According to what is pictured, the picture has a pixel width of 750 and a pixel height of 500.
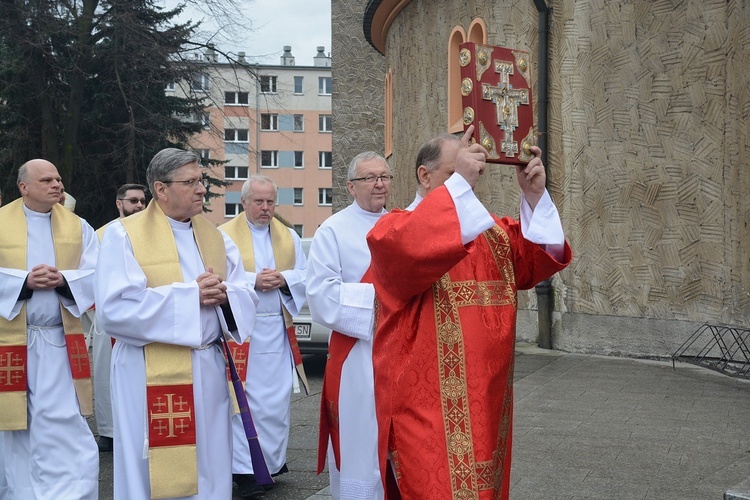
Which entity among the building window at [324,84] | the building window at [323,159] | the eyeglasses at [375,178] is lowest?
the eyeglasses at [375,178]

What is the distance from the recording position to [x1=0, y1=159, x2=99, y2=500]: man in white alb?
229 inches

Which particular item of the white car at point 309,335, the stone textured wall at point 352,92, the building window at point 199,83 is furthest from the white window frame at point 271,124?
the white car at point 309,335

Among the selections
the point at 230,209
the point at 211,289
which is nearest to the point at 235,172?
the point at 230,209

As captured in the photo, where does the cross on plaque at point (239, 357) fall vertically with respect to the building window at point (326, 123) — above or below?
below

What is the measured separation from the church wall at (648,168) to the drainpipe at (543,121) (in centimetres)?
10

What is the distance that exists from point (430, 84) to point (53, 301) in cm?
1245

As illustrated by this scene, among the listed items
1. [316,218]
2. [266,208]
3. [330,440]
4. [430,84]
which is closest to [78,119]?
[430,84]

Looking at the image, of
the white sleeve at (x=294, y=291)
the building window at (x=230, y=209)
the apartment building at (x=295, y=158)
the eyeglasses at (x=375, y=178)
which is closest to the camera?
the eyeglasses at (x=375, y=178)

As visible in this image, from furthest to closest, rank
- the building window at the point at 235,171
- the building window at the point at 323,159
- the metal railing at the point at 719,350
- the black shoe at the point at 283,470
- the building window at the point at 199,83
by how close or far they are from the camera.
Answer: the building window at the point at 323,159 < the building window at the point at 235,171 < the building window at the point at 199,83 < the metal railing at the point at 719,350 < the black shoe at the point at 283,470

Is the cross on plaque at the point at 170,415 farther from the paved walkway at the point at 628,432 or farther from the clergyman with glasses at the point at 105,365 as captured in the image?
the clergyman with glasses at the point at 105,365

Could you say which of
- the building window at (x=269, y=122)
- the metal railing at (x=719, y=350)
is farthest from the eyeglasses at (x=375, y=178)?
the building window at (x=269, y=122)

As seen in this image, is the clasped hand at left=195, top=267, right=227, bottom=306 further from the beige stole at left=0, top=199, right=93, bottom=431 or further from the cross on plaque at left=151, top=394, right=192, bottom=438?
the beige stole at left=0, top=199, right=93, bottom=431

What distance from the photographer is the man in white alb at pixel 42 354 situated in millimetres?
5820

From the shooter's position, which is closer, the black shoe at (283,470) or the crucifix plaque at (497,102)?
the crucifix plaque at (497,102)
